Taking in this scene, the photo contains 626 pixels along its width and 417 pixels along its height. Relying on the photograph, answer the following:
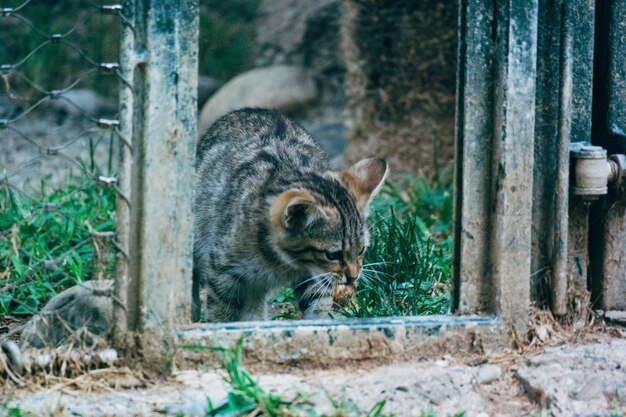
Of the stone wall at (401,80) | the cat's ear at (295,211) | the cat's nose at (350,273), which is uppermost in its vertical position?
the stone wall at (401,80)

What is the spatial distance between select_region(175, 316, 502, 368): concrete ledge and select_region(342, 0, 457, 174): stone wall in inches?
159

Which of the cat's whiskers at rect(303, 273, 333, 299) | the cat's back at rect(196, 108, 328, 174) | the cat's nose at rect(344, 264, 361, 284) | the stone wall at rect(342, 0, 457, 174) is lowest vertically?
the cat's whiskers at rect(303, 273, 333, 299)

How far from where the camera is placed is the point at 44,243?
6.32 metres

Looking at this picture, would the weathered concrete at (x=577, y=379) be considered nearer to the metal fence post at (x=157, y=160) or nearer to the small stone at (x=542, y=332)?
the small stone at (x=542, y=332)

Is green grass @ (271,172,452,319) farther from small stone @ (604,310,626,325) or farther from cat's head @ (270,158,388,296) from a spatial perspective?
small stone @ (604,310,626,325)

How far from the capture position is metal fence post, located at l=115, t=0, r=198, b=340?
422cm

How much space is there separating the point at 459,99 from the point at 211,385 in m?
1.59

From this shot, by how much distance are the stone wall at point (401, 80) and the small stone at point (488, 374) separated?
13.8 ft

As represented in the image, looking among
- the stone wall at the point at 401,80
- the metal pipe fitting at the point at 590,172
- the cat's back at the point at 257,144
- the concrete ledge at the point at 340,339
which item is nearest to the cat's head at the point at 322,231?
the cat's back at the point at 257,144

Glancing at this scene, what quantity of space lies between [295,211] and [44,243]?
1.65 metres

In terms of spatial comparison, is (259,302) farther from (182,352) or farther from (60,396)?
(60,396)

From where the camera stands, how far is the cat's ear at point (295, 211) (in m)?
5.48

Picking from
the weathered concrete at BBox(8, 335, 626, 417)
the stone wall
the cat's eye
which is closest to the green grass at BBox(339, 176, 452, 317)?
the cat's eye

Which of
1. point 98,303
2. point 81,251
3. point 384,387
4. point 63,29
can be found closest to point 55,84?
point 63,29
